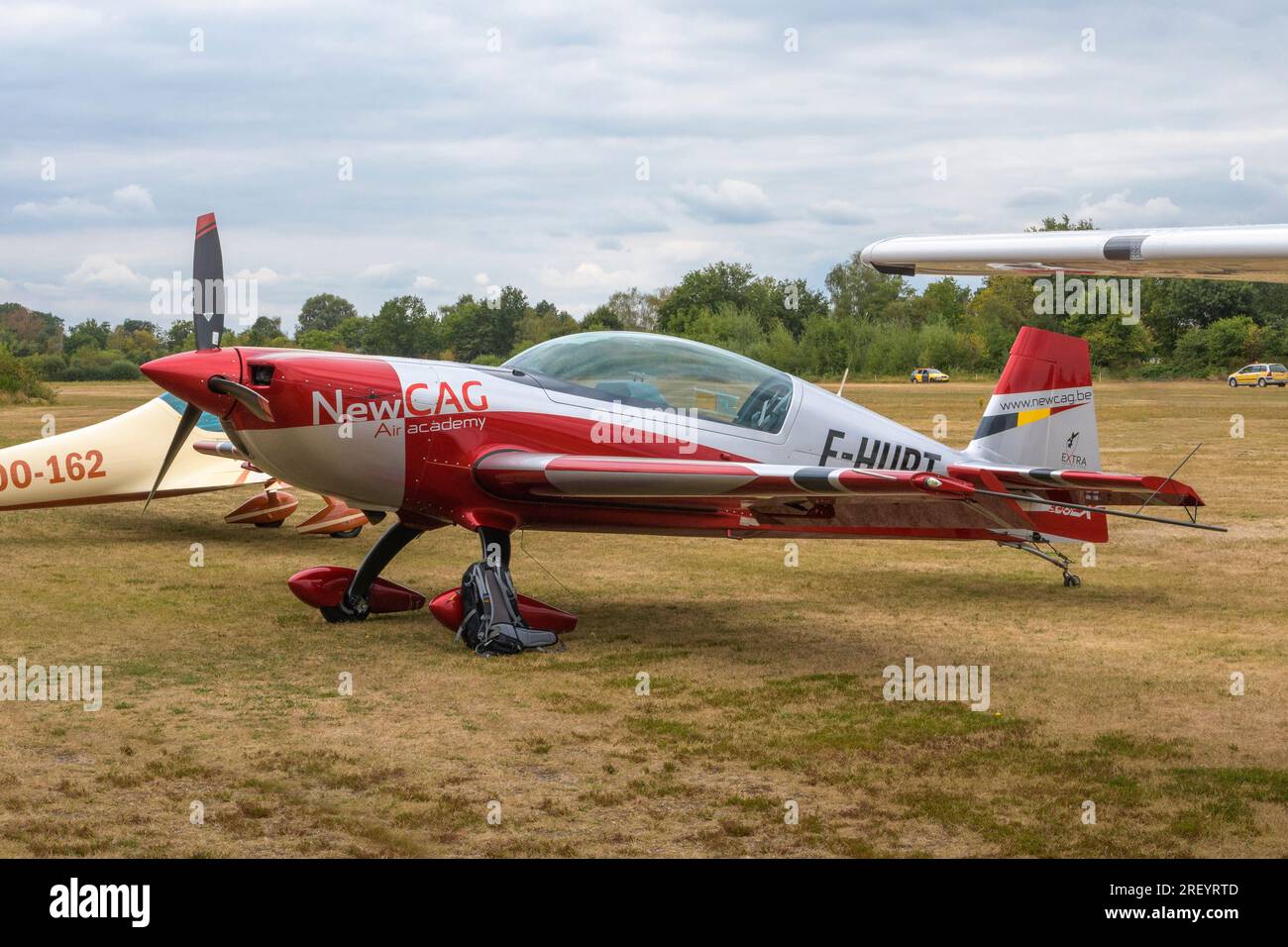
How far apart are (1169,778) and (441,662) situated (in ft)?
14.4

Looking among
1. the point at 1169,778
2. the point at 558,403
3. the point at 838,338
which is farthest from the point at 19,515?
the point at 838,338

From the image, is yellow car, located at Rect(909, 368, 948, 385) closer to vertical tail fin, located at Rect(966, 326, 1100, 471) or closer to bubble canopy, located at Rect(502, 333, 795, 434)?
vertical tail fin, located at Rect(966, 326, 1100, 471)

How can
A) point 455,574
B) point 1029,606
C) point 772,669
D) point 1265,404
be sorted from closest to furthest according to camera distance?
point 772,669 → point 1029,606 → point 455,574 → point 1265,404

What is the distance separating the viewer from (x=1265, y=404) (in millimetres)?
38562

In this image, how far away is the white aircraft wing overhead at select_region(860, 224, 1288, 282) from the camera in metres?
3.72

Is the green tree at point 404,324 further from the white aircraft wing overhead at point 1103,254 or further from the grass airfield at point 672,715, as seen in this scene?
the white aircraft wing overhead at point 1103,254

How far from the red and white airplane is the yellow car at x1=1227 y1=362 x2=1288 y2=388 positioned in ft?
153

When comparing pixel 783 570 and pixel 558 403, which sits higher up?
pixel 558 403

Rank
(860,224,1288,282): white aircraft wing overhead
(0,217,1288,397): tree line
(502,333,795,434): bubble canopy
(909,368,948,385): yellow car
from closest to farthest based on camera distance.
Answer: (860,224,1288,282): white aircraft wing overhead, (502,333,795,434): bubble canopy, (0,217,1288,397): tree line, (909,368,948,385): yellow car

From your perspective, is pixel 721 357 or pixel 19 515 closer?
pixel 721 357

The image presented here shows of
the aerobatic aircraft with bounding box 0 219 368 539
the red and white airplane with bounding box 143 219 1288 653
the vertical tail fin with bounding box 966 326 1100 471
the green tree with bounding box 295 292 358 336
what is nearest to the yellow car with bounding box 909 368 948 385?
the green tree with bounding box 295 292 358 336

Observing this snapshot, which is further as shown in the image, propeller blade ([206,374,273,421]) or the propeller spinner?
the propeller spinner

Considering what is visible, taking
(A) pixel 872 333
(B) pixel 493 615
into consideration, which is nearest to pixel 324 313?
(B) pixel 493 615
